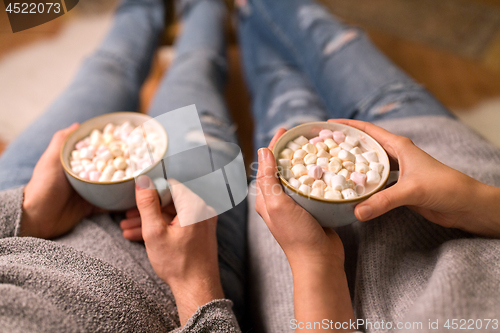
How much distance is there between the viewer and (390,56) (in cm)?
127

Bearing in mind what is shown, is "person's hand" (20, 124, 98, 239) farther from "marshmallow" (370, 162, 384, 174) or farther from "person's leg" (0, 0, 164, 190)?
"marshmallow" (370, 162, 384, 174)

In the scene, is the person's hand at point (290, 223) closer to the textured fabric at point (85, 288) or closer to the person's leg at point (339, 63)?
the textured fabric at point (85, 288)

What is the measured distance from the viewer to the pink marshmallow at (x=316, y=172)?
1.28ft

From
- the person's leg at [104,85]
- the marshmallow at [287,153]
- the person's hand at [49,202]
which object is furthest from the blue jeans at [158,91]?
the marshmallow at [287,153]

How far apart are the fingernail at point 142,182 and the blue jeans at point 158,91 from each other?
9cm

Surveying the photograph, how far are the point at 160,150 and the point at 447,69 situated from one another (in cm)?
127

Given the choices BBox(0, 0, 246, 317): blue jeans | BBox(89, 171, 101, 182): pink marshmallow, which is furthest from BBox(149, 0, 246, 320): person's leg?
BBox(89, 171, 101, 182): pink marshmallow

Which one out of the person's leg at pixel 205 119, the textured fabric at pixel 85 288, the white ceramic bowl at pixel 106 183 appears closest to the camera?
the textured fabric at pixel 85 288

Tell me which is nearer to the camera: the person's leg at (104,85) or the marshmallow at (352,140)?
the marshmallow at (352,140)

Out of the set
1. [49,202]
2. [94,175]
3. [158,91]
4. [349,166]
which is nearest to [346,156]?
[349,166]

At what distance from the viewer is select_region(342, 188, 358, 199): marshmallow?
0.37 m

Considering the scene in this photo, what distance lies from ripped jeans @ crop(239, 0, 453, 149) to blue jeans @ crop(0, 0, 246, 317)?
12 cm

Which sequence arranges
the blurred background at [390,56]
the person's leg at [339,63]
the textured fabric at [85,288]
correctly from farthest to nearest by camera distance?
the blurred background at [390,56] < the person's leg at [339,63] < the textured fabric at [85,288]

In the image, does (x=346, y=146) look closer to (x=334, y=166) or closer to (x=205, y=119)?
(x=334, y=166)
